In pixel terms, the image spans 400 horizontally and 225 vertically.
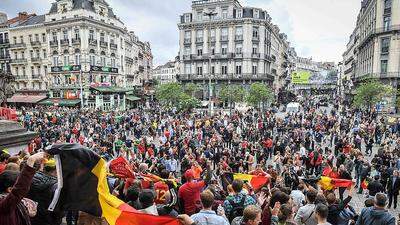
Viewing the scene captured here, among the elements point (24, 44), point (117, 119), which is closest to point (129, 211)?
point (117, 119)

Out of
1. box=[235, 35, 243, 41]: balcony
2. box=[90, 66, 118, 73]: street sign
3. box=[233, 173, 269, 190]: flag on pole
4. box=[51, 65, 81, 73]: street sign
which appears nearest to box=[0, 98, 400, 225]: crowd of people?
box=[233, 173, 269, 190]: flag on pole

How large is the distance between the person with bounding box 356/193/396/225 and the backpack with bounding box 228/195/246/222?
2.16 metres

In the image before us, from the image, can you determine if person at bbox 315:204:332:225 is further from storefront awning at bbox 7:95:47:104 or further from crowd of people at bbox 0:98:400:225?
storefront awning at bbox 7:95:47:104

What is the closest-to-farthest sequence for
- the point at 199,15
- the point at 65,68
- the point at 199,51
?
1. the point at 65,68
2. the point at 199,15
3. the point at 199,51

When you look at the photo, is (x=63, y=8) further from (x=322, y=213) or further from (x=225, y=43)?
(x=322, y=213)

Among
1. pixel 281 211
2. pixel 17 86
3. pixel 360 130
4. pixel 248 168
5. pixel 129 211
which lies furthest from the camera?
pixel 17 86

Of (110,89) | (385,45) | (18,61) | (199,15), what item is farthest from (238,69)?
(18,61)

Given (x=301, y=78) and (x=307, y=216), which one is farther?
(x=301, y=78)

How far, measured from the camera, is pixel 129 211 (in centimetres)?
452

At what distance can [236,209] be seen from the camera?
239 inches

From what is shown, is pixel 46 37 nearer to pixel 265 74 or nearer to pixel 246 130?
pixel 265 74

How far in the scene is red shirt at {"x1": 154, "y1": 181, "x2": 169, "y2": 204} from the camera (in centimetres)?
695

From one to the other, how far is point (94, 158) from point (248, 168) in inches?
486

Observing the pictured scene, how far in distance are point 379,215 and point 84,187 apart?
4.82 metres
